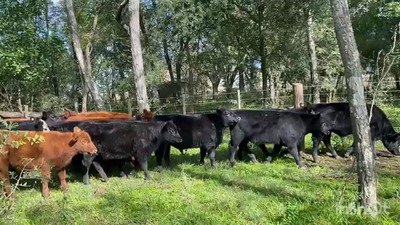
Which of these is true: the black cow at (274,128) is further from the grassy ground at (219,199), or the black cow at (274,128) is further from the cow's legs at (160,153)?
the cow's legs at (160,153)

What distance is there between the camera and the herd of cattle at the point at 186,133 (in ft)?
21.5

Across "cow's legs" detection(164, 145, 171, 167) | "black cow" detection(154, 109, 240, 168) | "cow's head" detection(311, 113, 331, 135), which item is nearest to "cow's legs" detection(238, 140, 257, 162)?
"black cow" detection(154, 109, 240, 168)

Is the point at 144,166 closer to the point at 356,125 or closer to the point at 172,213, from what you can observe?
the point at 172,213

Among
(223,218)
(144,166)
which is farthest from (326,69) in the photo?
(223,218)

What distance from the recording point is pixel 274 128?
27.1 feet

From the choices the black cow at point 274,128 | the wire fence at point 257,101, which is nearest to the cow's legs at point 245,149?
the black cow at point 274,128

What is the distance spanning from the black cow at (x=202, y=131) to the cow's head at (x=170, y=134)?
1.01ft

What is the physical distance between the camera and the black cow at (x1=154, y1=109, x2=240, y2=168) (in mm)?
8242

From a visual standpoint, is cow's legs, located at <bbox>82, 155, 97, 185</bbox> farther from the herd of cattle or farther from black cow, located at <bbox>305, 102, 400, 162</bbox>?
black cow, located at <bbox>305, 102, 400, 162</bbox>

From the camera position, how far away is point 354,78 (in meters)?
4.43

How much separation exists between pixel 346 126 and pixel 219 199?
190 inches

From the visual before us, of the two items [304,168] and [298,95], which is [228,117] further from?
[298,95]

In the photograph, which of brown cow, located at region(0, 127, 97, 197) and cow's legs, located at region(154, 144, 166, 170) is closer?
brown cow, located at region(0, 127, 97, 197)

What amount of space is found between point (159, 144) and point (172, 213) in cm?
318
